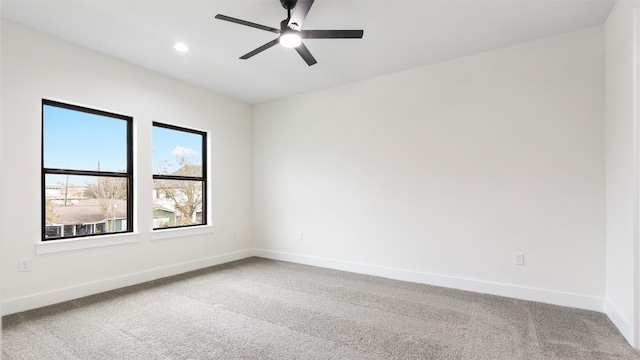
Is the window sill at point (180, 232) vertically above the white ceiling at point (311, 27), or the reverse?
the white ceiling at point (311, 27)

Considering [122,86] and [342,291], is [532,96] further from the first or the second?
[122,86]

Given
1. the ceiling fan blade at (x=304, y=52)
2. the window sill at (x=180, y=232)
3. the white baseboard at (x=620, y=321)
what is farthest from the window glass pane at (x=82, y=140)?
the white baseboard at (x=620, y=321)

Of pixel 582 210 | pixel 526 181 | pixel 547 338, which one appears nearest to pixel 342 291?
pixel 547 338

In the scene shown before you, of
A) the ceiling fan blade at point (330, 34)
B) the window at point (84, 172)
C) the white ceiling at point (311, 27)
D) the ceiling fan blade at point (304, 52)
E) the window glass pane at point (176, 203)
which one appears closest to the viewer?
the ceiling fan blade at point (330, 34)

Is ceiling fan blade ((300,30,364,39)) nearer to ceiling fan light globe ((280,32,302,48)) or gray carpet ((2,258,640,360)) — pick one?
ceiling fan light globe ((280,32,302,48))

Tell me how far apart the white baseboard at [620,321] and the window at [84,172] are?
15.9 feet

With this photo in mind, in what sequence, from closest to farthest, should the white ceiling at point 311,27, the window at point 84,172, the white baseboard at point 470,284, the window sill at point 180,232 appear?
the white ceiling at point 311,27 < the white baseboard at point 470,284 < the window at point 84,172 < the window sill at point 180,232

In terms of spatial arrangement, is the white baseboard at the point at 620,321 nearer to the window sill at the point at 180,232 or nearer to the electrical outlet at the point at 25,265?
the window sill at the point at 180,232

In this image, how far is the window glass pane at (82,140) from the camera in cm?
354

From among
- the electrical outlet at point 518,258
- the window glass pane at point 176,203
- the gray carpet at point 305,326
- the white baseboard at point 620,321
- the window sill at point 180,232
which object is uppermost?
the window glass pane at point 176,203

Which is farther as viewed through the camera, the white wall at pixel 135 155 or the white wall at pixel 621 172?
the white wall at pixel 135 155

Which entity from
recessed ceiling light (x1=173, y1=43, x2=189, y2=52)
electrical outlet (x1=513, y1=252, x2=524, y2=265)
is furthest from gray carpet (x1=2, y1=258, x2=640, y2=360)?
recessed ceiling light (x1=173, y1=43, x2=189, y2=52)

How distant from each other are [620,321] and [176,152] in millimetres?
5046

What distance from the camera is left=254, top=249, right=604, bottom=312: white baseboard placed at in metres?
3.29
